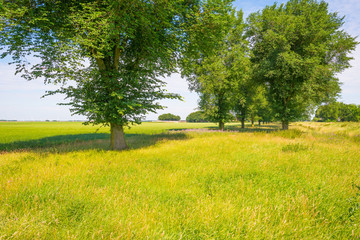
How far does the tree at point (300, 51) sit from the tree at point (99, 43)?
47.5 ft

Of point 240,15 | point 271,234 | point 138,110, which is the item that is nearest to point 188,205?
point 271,234

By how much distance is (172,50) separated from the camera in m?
9.45

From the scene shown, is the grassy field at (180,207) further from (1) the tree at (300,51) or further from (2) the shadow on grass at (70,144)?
(1) the tree at (300,51)

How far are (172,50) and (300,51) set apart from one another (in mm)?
18893

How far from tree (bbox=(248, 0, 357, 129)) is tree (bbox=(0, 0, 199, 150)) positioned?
14493 millimetres

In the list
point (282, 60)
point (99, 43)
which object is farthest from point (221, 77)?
point (99, 43)

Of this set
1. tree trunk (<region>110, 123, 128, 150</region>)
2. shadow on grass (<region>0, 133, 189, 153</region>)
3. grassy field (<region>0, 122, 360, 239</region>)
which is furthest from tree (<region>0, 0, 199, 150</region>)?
grassy field (<region>0, 122, 360, 239</region>)

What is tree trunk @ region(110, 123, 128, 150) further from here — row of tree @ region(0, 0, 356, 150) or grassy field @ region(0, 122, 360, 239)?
grassy field @ region(0, 122, 360, 239)

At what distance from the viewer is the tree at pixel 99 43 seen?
6.88 metres

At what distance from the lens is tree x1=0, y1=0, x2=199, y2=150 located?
688cm

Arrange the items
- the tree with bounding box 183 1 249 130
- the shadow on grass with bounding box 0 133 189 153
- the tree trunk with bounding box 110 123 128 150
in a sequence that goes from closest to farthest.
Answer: the tree trunk with bounding box 110 123 128 150
the shadow on grass with bounding box 0 133 189 153
the tree with bounding box 183 1 249 130

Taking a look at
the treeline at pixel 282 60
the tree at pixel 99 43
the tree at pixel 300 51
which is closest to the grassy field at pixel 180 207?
the tree at pixel 99 43

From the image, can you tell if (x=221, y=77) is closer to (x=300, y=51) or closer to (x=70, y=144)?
(x=300, y=51)

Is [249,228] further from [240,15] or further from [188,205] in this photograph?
[240,15]
